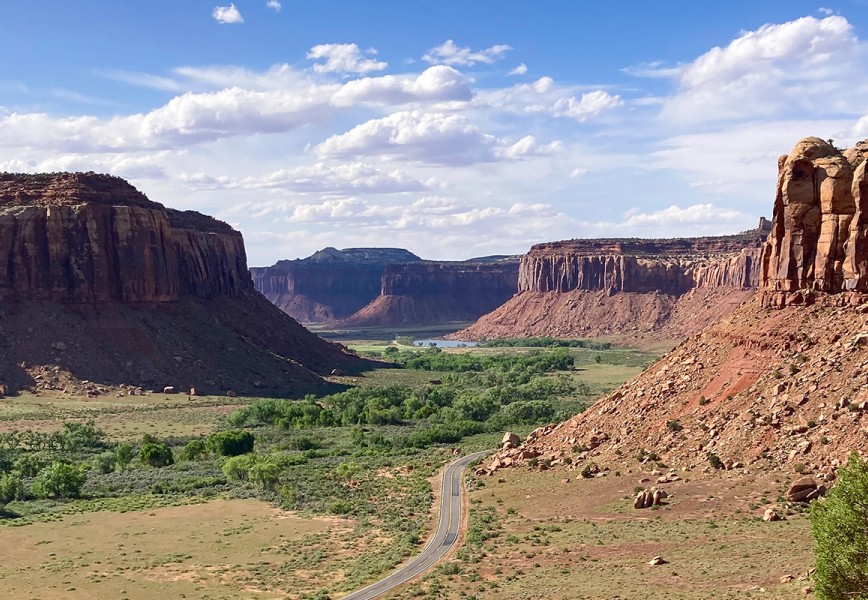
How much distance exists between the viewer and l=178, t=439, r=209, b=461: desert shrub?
85.1 meters

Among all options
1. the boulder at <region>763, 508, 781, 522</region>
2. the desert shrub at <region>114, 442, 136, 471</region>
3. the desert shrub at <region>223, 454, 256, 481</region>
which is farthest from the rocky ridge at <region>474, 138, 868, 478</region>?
the desert shrub at <region>114, 442, 136, 471</region>

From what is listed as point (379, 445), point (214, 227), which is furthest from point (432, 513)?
point (214, 227)

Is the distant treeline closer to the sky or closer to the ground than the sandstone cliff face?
closer to the ground

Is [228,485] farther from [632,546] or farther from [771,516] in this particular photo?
[771,516]

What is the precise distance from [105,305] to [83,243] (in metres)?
8.93

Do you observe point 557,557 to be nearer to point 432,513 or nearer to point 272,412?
point 432,513

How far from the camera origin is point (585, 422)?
6519 centimetres

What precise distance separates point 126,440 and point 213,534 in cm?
4305

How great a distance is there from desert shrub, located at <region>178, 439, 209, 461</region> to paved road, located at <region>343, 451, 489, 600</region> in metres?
27.1

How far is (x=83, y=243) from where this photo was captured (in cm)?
13025

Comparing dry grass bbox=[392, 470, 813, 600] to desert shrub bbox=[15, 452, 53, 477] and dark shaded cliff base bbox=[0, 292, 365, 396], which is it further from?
dark shaded cliff base bbox=[0, 292, 365, 396]

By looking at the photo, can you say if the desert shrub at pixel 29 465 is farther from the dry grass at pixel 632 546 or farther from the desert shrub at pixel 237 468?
the dry grass at pixel 632 546

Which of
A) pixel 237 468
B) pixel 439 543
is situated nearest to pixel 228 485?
pixel 237 468

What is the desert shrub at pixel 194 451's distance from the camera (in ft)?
279
